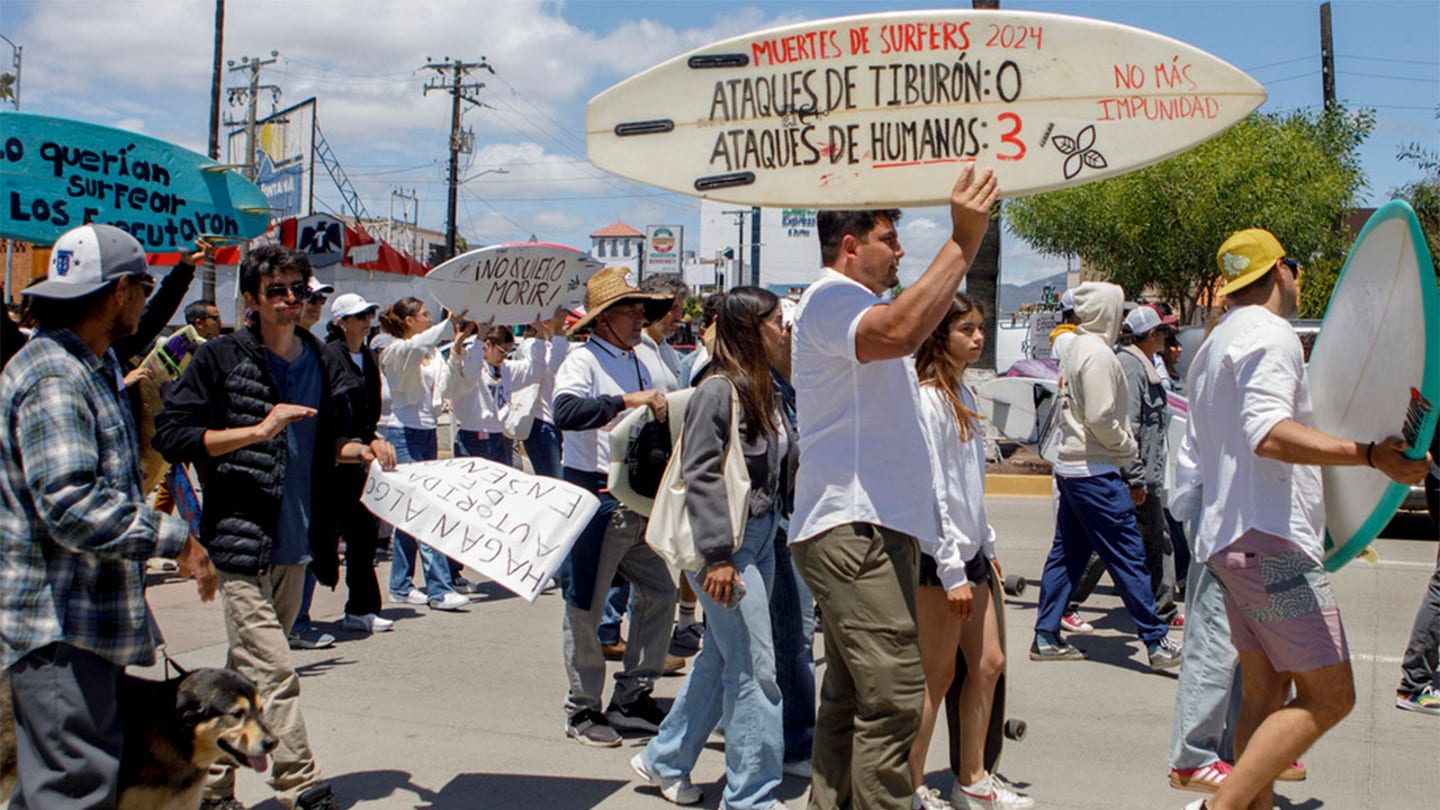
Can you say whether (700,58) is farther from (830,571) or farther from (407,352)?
(407,352)

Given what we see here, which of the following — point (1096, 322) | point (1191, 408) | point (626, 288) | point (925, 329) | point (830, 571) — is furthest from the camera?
point (1096, 322)

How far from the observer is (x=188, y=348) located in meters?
8.11

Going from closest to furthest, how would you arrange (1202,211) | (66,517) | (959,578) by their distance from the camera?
(66,517) < (959,578) < (1202,211)

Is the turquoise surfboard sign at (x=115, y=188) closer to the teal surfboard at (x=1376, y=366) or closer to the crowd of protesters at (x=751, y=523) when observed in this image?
the crowd of protesters at (x=751, y=523)

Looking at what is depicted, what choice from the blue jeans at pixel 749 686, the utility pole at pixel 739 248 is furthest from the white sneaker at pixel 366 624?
the utility pole at pixel 739 248

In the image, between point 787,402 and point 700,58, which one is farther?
point 787,402

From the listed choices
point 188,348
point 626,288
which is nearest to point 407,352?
point 188,348

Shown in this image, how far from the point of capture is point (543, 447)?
874cm

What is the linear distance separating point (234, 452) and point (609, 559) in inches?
64.6

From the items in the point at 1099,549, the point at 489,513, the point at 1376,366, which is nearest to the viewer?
the point at 1376,366

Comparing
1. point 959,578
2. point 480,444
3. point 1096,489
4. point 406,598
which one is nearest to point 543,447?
point 480,444

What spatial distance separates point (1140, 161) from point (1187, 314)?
22.3 metres

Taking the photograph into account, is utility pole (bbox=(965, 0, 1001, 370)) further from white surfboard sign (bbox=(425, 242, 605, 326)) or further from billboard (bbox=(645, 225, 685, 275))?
billboard (bbox=(645, 225, 685, 275))

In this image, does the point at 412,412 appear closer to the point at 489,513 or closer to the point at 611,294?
the point at 611,294
